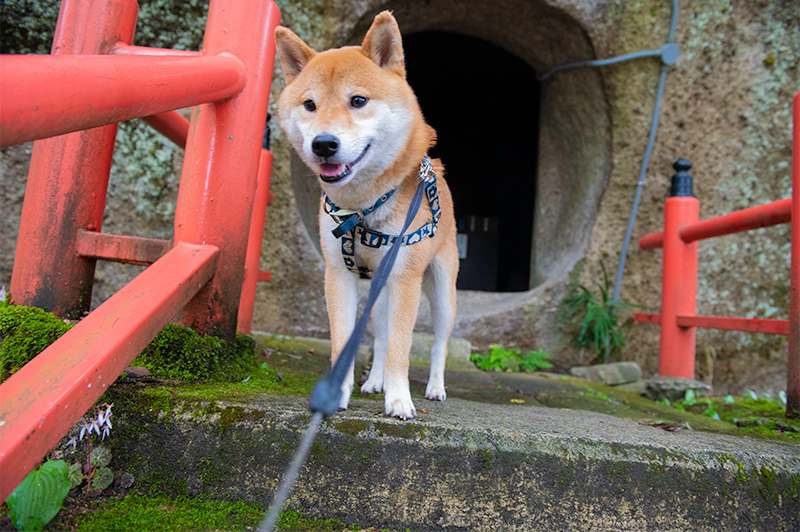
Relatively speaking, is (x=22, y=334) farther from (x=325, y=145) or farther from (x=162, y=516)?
→ (x=325, y=145)

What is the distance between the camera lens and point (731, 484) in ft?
4.15

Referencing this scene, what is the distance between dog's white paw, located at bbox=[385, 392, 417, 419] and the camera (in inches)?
58.6

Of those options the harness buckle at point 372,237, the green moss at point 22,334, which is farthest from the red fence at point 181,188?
the harness buckle at point 372,237

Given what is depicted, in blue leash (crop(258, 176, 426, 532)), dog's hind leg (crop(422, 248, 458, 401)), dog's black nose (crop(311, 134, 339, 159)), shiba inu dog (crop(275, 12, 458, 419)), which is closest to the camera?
blue leash (crop(258, 176, 426, 532))

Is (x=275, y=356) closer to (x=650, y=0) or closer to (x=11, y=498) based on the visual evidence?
(x=11, y=498)

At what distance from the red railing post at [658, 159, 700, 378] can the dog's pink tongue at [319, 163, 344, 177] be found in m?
2.67

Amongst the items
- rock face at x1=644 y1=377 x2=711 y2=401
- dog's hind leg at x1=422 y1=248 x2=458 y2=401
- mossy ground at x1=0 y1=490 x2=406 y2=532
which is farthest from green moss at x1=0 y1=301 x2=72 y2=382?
rock face at x1=644 y1=377 x2=711 y2=401

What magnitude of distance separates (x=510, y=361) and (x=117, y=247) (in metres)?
3.21

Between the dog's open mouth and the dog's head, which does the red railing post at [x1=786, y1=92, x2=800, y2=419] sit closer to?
the dog's head

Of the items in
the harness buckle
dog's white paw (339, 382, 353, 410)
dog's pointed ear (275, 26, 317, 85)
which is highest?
dog's pointed ear (275, 26, 317, 85)

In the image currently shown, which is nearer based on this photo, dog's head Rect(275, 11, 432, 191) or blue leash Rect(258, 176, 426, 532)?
blue leash Rect(258, 176, 426, 532)

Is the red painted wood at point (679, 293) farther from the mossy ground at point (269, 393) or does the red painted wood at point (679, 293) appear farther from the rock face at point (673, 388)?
the mossy ground at point (269, 393)

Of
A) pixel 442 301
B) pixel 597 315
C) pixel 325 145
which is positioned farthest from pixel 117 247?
pixel 597 315

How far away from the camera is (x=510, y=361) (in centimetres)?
409
